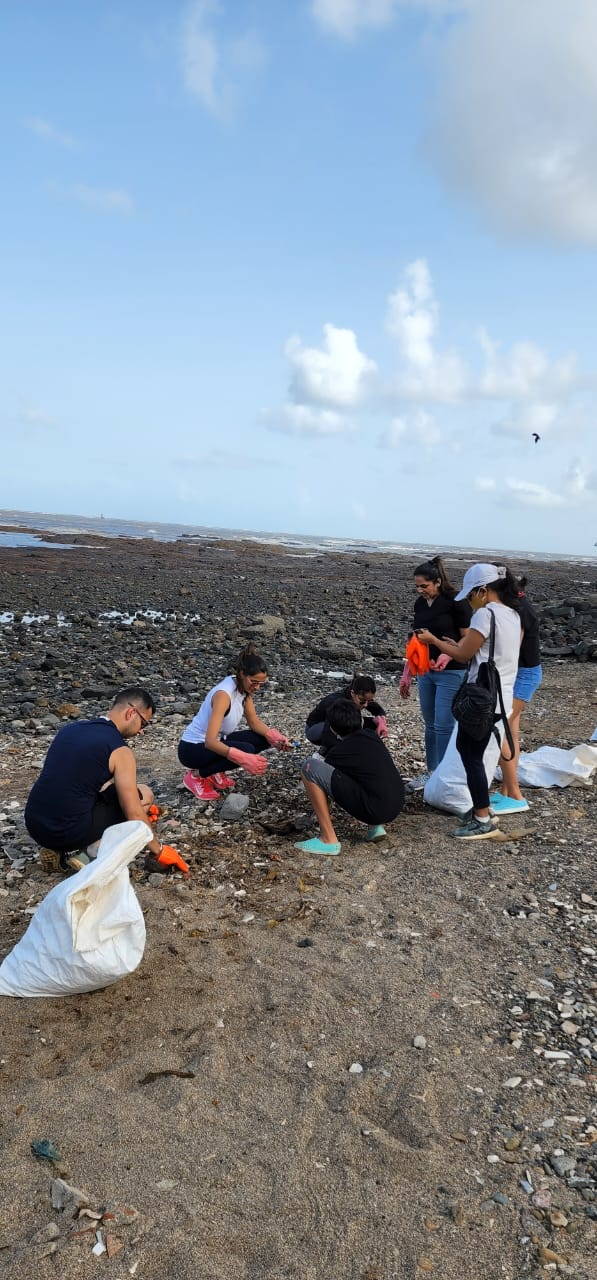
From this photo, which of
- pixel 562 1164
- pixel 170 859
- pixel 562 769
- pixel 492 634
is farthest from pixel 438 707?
pixel 562 1164

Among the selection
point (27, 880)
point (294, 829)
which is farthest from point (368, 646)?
point (27, 880)

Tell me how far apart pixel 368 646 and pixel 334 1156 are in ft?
40.3

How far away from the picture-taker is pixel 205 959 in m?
4.13

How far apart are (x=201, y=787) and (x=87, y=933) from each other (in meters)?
2.99

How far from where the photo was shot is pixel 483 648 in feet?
17.8

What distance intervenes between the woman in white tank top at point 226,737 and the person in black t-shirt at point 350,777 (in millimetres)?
936

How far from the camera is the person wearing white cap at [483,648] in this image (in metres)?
5.38

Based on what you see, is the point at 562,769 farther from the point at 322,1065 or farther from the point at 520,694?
the point at 322,1065

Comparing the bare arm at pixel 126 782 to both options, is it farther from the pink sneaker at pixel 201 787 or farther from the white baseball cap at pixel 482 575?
the white baseball cap at pixel 482 575

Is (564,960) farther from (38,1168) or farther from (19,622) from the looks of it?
(19,622)

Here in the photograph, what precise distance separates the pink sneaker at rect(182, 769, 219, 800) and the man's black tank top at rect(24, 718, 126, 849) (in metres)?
1.83

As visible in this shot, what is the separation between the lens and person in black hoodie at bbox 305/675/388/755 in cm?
557

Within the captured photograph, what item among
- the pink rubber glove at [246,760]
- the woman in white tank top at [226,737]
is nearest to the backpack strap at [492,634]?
the woman in white tank top at [226,737]

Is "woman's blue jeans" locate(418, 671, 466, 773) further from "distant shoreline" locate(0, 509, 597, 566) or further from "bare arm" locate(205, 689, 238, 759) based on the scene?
"distant shoreline" locate(0, 509, 597, 566)
